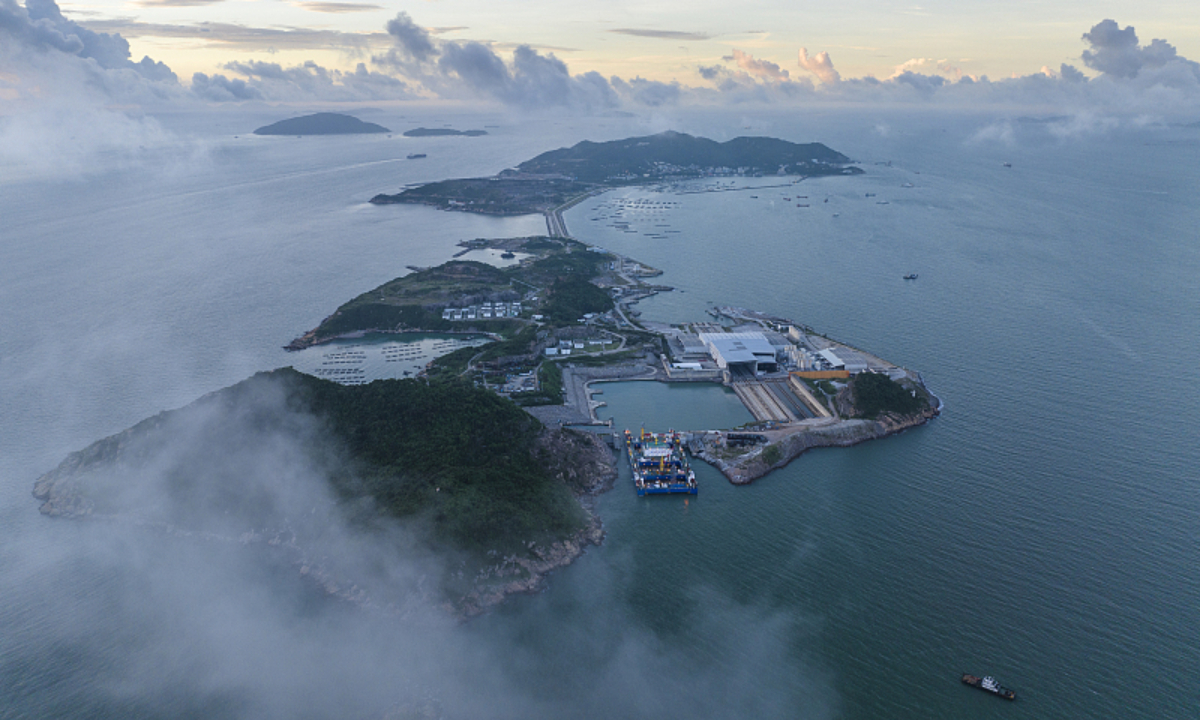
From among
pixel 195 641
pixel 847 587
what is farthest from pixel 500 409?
pixel 847 587

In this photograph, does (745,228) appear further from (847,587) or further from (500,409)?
(847,587)

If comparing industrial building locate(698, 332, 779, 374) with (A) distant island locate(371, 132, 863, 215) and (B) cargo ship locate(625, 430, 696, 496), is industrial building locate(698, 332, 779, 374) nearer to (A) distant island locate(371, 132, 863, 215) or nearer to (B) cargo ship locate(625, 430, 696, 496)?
(B) cargo ship locate(625, 430, 696, 496)

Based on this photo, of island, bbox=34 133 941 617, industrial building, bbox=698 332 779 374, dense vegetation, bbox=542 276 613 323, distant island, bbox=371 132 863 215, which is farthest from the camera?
distant island, bbox=371 132 863 215

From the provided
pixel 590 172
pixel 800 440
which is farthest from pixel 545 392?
pixel 590 172

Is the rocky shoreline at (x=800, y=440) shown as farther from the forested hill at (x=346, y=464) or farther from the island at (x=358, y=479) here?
the forested hill at (x=346, y=464)

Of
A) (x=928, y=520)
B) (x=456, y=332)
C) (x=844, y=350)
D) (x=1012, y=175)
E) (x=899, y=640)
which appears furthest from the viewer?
(x=1012, y=175)

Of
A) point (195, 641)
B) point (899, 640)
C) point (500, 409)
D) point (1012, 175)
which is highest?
point (1012, 175)

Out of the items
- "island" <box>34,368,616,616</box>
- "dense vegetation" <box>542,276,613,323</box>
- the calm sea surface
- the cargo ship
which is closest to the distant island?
the calm sea surface

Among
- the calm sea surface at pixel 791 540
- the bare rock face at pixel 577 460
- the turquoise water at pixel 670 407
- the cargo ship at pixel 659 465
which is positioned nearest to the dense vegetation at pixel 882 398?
the calm sea surface at pixel 791 540
